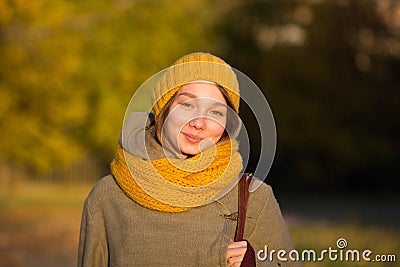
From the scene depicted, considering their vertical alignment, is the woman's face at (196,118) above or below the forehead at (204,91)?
below

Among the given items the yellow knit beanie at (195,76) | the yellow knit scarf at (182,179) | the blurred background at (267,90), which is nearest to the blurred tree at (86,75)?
the blurred background at (267,90)

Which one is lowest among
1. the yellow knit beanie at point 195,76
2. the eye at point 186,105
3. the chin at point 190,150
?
the chin at point 190,150

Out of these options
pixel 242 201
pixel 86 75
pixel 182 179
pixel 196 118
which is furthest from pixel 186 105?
pixel 86 75

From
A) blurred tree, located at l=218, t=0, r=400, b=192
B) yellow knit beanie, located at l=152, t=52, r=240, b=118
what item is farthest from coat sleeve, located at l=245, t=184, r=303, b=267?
blurred tree, located at l=218, t=0, r=400, b=192

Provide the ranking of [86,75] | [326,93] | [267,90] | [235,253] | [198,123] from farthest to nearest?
[267,90]
[86,75]
[326,93]
[198,123]
[235,253]

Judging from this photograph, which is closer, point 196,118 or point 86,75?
point 196,118

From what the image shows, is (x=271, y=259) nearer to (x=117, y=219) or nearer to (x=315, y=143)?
(x=117, y=219)

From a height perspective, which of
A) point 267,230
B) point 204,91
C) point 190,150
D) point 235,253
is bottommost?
point 235,253

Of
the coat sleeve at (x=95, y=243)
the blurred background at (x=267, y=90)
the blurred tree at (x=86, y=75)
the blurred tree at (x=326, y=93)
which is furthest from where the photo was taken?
the blurred tree at (x=326, y=93)

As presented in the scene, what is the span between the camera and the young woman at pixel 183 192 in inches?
134

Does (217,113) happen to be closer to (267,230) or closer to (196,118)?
(196,118)

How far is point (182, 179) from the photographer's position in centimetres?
341

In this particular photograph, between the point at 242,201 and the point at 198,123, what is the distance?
35cm

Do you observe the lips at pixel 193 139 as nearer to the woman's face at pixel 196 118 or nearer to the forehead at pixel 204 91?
the woman's face at pixel 196 118
